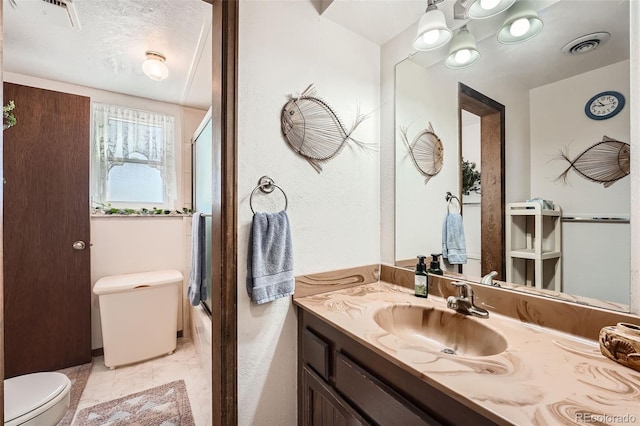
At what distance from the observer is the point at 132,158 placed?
234 centimetres

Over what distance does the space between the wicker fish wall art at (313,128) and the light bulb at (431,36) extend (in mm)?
496

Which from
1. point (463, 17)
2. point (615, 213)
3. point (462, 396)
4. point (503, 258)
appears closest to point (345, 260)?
point (503, 258)

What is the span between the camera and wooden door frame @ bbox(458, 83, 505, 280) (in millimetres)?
1054

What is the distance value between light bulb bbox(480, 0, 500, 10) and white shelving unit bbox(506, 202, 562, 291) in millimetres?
727

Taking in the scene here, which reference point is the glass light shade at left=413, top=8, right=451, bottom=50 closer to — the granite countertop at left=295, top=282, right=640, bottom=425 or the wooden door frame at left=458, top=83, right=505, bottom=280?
the wooden door frame at left=458, top=83, right=505, bottom=280

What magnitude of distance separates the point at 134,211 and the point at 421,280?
2341 mm

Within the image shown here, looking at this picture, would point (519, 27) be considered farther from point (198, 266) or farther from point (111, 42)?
point (111, 42)

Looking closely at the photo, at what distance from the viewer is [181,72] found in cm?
197

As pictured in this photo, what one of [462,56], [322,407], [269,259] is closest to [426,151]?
[462,56]

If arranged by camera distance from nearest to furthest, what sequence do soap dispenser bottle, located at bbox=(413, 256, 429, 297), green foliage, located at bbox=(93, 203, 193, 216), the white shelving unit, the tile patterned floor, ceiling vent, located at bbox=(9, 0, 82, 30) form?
the white shelving unit
soap dispenser bottle, located at bbox=(413, 256, 429, 297)
ceiling vent, located at bbox=(9, 0, 82, 30)
the tile patterned floor
green foliage, located at bbox=(93, 203, 193, 216)

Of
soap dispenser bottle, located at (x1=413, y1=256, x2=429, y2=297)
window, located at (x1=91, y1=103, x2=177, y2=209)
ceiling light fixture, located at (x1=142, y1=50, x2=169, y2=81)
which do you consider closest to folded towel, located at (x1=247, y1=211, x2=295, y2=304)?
soap dispenser bottle, located at (x1=413, y1=256, x2=429, y2=297)

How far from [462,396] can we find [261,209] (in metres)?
0.84

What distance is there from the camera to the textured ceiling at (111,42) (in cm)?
134

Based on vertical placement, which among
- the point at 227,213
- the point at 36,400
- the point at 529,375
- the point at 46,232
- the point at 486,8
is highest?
the point at 486,8
